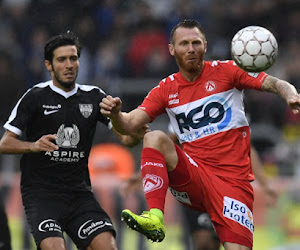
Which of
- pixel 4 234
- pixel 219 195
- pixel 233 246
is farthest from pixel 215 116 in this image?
pixel 4 234

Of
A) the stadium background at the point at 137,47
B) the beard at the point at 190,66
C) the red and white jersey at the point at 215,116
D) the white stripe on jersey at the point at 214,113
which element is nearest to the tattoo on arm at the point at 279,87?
the red and white jersey at the point at 215,116

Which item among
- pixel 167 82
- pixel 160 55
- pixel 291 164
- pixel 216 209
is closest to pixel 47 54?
pixel 167 82

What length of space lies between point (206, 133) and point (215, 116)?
0.18 meters

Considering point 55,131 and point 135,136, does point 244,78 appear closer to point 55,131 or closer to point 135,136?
point 135,136

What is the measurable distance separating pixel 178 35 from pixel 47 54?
140 cm

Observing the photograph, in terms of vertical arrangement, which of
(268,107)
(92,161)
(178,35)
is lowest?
(92,161)

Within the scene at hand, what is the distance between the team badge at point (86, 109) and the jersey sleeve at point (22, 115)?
46 cm

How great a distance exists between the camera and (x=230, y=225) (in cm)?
739

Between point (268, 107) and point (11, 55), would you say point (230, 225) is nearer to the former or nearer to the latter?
point (268, 107)

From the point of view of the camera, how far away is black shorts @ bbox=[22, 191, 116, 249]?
24.8 feet

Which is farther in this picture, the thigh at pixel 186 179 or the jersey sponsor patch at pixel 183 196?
the jersey sponsor patch at pixel 183 196

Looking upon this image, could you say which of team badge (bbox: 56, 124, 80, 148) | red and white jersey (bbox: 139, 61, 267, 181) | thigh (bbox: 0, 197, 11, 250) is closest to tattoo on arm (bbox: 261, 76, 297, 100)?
red and white jersey (bbox: 139, 61, 267, 181)

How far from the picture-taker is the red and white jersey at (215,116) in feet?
24.6

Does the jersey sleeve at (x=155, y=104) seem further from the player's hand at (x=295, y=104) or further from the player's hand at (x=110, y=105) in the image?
the player's hand at (x=295, y=104)
